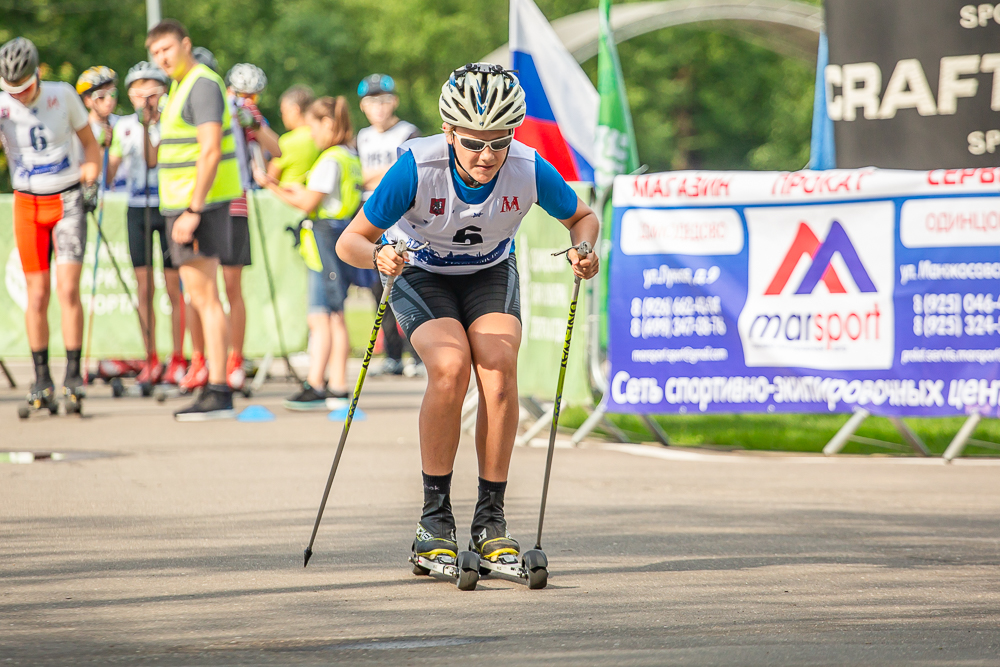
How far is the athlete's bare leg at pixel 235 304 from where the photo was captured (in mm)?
10789

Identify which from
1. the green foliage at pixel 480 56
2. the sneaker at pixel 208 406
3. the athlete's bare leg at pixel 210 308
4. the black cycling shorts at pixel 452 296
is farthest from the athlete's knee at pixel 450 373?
the green foliage at pixel 480 56

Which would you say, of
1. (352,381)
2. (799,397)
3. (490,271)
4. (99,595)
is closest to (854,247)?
(799,397)

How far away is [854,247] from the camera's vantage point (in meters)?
8.19

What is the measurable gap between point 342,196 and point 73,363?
91.6 inches

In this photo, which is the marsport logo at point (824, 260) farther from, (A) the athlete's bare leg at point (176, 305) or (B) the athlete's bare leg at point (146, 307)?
(A) the athlete's bare leg at point (176, 305)

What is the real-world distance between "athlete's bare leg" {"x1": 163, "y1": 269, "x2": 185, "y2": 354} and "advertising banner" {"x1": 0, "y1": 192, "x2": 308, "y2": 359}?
1.12 metres

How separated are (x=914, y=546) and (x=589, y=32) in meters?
6.88

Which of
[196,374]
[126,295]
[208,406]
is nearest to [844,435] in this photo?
[208,406]

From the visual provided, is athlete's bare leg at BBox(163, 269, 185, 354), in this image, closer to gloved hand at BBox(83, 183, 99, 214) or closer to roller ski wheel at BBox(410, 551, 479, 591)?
gloved hand at BBox(83, 183, 99, 214)

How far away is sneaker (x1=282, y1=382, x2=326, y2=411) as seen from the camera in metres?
10.5

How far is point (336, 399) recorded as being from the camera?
10469 millimetres

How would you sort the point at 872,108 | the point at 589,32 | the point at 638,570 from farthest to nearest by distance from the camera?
the point at 589,32, the point at 872,108, the point at 638,570

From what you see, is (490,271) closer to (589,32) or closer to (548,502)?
(548,502)

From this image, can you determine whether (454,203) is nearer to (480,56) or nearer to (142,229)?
(142,229)
